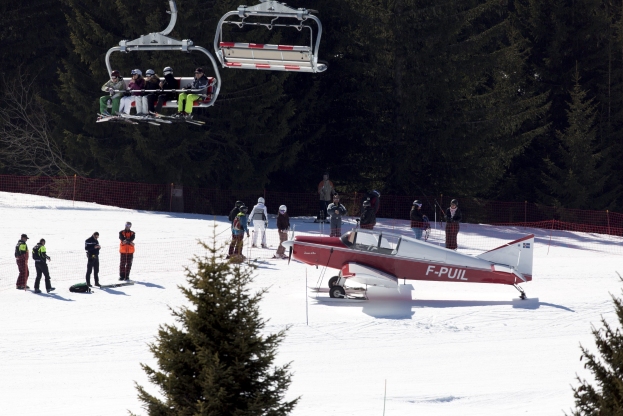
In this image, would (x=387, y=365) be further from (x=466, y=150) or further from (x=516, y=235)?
(x=466, y=150)

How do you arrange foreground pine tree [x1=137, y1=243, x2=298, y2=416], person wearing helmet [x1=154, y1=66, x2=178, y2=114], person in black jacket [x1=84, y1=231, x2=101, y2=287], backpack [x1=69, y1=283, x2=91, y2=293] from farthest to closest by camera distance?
backpack [x1=69, y1=283, x2=91, y2=293]
person in black jacket [x1=84, y1=231, x2=101, y2=287]
person wearing helmet [x1=154, y1=66, x2=178, y2=114]
foreground pine tree [x1=137, y1=243, x2=298, y2=416]

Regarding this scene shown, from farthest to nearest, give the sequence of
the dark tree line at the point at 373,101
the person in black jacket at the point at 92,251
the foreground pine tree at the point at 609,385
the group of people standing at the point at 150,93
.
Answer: the dark tree line at the point at 373,101, the person in black jacket at the point at 92,251, the group of people standing at the point at 150,93, the foreground pine tree at the point at 609,385

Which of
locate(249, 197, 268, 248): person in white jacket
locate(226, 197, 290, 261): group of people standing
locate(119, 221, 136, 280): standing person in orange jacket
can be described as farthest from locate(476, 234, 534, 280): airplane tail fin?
locate(119, 221, 136, 280): standing person in orange jacket

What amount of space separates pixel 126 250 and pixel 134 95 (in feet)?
20.6

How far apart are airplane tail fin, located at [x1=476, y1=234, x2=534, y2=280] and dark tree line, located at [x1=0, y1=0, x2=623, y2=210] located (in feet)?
57.2

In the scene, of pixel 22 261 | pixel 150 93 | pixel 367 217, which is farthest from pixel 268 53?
pixel 367 217

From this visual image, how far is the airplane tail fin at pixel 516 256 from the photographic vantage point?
23438mm

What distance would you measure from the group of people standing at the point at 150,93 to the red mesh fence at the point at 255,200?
18406 mm

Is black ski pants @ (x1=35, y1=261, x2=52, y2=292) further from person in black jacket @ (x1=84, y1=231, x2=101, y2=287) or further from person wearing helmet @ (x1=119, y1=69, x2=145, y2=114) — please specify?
person wearing helmet @ (x1=119, y1=69, x2=145, y2=114)

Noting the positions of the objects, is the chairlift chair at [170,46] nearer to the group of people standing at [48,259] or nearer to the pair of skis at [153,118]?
the pair of skis at [153,118]

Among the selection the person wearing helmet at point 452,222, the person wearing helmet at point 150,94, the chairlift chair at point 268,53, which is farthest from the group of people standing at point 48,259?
the person wearing helmet at point 452,222

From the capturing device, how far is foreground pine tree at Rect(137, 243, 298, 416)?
10.1m

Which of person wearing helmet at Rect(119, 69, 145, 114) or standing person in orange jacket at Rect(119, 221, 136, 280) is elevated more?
person wearing helmet at Rect(119, 69, 145, 114)

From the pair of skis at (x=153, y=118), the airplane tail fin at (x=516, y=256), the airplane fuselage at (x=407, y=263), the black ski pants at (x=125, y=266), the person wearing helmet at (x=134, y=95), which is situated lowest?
the black ski pants at (x=125, y=266)
